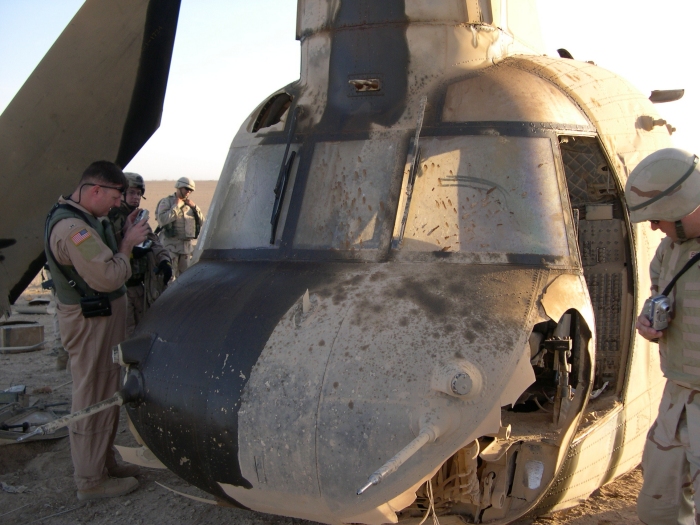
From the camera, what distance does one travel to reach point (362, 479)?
2.41m

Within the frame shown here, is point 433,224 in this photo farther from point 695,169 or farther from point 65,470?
point 65,470

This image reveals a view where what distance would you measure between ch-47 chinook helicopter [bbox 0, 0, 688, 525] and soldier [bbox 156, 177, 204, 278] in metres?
6.10

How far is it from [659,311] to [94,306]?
113 inches

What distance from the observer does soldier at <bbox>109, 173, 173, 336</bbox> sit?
4.91m

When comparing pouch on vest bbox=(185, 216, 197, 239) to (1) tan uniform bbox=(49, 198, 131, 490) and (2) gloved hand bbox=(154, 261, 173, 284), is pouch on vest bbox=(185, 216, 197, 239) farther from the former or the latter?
(1) tan uniform bbox=(49, 198, 131, 490)

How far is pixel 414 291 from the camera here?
2.85 metres

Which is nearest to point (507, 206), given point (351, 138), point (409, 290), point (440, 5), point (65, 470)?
point (409, 290)

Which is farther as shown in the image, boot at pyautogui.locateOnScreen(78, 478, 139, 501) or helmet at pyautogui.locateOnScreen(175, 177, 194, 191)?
→ helmet at pyautogui.locateOnScreen(175, 177, 194, 191)

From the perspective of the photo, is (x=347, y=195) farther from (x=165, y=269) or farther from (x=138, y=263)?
(x=138, y=263)

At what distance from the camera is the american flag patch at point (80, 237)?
3652 millimetres

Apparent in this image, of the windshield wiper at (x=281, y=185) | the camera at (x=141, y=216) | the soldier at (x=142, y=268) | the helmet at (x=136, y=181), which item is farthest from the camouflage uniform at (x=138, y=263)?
the windshield wiper at (x=281, y=185)

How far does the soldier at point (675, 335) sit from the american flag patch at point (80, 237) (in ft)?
8.84

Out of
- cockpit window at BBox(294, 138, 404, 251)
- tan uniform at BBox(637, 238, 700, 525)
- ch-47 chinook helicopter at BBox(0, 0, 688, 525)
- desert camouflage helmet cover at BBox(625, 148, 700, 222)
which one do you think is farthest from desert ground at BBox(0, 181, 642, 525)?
desert camouflage helmet cover at BBox(625, 148, 700, 222)

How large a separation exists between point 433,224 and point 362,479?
124 centimetres
